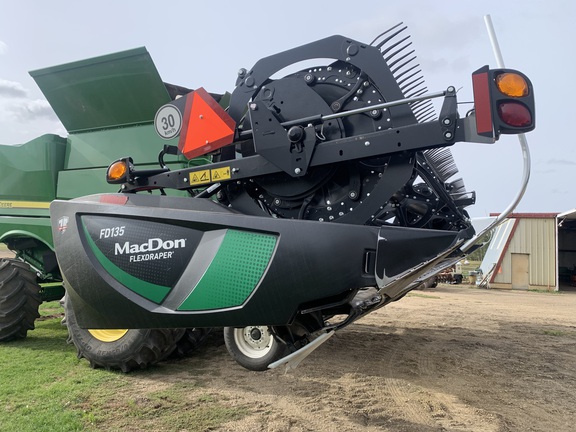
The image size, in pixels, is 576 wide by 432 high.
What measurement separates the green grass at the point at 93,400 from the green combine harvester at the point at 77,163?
0.26 meters

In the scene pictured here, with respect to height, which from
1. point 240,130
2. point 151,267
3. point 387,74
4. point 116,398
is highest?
point 387,74

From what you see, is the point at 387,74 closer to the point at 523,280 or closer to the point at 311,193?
the point at 311,193

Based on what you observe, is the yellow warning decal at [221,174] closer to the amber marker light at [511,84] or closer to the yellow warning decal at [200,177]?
the yellow warning decal at [200,177]

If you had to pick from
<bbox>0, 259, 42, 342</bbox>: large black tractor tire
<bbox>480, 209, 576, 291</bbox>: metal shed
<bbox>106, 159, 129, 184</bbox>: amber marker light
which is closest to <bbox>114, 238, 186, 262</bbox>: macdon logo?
<bbox>106, 159, 129, 184</bbox>: amber marker light

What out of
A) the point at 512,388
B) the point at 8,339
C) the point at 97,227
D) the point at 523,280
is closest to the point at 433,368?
the point at 512,388

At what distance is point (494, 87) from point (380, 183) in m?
0.72

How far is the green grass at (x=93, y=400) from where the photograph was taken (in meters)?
3.08

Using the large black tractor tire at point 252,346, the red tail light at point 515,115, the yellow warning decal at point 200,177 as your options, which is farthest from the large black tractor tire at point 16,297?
the red tail light at point 515,115

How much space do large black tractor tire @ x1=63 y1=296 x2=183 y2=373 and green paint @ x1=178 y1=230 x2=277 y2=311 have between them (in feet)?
6.59

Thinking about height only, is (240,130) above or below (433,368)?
above

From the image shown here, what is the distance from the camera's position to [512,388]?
13.1 feet

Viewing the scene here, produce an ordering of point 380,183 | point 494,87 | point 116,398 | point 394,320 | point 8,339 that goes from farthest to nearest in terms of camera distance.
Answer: point 394,320 < point 8,339 < point 116,398 < point 380,183 < point 494,87

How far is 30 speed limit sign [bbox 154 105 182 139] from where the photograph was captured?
9.51 feet

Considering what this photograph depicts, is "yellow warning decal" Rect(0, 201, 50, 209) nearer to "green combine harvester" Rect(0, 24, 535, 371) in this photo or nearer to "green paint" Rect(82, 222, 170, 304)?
"green combine harvester" Rect(0, 24, 535, 371)
